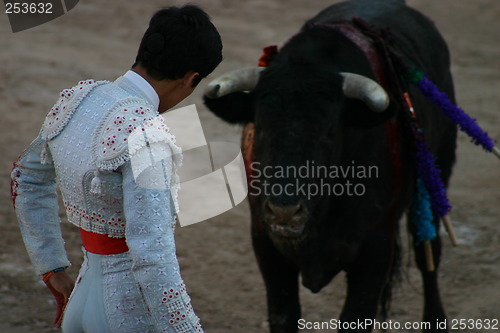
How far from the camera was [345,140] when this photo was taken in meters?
3.59

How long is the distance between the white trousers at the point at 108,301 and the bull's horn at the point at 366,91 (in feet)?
5.20

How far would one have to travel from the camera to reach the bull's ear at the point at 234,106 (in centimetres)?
363

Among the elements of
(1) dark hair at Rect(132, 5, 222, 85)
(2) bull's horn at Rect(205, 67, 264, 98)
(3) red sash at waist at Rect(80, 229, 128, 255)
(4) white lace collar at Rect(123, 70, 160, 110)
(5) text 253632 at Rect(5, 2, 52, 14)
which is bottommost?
(5) text 253632 at Rect(5, 2, 52, 14)

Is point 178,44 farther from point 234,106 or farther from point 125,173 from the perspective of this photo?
point 234,106

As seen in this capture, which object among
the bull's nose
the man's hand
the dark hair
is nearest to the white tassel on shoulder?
the dark hair

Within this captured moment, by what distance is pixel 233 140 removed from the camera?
758cm

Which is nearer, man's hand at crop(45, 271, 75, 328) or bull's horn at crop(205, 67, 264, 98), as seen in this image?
man's hand at crop(45, 271, 75, 328)

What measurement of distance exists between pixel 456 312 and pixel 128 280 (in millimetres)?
3202

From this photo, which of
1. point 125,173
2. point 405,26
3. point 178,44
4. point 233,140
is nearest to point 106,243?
point 125,173

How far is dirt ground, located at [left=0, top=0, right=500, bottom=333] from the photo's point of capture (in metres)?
4.83

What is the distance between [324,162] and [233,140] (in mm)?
4244

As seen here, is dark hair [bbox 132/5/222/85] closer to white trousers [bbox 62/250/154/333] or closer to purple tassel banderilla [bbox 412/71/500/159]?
white trousers [bbox 62/250/154/333]

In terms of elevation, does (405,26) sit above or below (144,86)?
below

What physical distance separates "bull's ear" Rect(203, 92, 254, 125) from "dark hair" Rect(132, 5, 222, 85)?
60.0 inches
